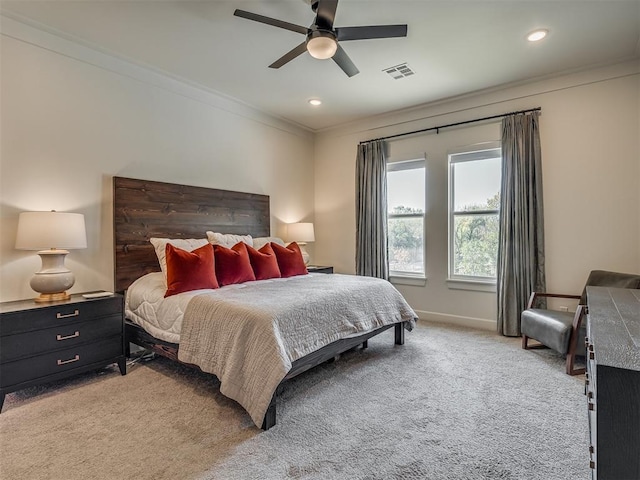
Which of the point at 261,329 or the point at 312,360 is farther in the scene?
the point at 312,360

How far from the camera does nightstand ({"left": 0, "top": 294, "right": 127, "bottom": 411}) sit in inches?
88.7

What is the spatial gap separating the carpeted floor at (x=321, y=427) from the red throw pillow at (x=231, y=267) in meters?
0.88

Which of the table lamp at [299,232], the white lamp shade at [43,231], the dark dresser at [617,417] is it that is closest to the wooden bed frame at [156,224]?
the white lamp shade at [43,231]

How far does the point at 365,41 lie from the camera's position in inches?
118

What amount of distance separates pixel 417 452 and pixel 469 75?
3.74m

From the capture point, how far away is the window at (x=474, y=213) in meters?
4.13

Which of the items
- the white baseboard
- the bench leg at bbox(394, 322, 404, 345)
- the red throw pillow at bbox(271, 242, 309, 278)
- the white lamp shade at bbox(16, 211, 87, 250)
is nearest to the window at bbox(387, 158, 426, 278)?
the white baseboard

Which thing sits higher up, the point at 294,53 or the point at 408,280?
the point at 294,53

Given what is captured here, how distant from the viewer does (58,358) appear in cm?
246

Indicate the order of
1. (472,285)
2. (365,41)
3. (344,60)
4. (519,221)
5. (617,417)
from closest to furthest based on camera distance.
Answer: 1. (617,417)
2. (344,60)
3. (365,41)
4. (519,221)
5. (472,285)

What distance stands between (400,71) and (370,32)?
55.2 inches

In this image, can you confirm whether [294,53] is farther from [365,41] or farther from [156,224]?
[156,224]

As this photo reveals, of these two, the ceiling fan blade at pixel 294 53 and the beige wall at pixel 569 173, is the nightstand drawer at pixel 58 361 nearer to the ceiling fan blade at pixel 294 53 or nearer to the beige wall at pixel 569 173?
the ceiling fan blade at pixel 294 53

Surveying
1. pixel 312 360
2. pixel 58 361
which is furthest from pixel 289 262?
pixel 58 361
